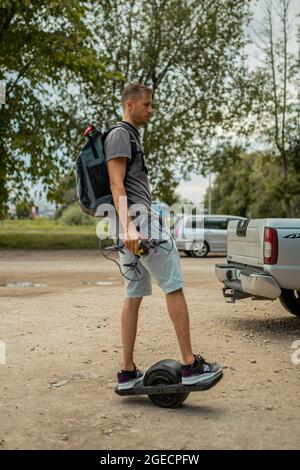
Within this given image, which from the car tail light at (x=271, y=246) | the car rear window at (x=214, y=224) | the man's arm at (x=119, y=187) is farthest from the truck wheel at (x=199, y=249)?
the man's arm at (x=119, y=187)

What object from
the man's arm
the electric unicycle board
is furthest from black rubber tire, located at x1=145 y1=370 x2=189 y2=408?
the man's arm

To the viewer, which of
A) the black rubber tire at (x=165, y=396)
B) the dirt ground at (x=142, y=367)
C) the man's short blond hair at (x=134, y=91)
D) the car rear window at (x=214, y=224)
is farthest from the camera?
the car rear window at (x=214, y=224)

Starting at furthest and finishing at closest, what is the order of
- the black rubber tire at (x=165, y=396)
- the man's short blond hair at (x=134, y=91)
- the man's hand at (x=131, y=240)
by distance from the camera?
the man's short blond hair at (x=134, y=91) < the black rubber tire at (x=165, y=396) < the man's hand at (x=131, y=240)

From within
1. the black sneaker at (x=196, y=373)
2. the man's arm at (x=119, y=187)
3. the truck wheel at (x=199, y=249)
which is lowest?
the truck wheel at (x=199, y=249)

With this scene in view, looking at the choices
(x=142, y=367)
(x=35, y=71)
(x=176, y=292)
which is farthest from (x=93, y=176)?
(x=35, y=71)

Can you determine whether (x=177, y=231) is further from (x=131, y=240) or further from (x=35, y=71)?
(x=131, y=240)

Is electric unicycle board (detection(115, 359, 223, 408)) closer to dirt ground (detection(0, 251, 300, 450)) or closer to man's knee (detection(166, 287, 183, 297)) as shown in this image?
dirt ground (detection(0, 251, 300, 450))

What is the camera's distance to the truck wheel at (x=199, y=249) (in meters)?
26.1

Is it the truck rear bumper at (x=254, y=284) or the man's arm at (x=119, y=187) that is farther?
the truck rear bumper at (x=254, y=284)

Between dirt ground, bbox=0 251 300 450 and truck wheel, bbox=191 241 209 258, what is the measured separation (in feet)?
46.0

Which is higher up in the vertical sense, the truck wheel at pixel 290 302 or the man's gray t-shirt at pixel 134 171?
the man's gray t-shirt at pixel 134 171

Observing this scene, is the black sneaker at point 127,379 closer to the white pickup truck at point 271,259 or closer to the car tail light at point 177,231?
the white pickup truck at point 271,259

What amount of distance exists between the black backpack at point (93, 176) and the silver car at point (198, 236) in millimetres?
20852

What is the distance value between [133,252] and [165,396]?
1029 mm
